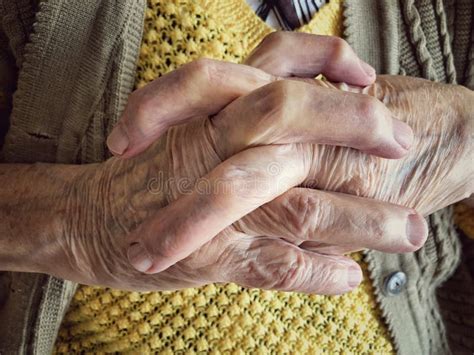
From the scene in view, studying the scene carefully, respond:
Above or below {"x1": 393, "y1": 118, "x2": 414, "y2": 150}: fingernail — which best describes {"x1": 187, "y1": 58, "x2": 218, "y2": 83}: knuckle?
above

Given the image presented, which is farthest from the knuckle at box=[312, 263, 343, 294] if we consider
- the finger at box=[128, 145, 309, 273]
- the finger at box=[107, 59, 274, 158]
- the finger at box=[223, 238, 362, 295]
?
the finger at box=[107, 59, 274, 158]

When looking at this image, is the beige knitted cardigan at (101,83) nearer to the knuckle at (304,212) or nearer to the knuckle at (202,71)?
the knuckle at (202,71)

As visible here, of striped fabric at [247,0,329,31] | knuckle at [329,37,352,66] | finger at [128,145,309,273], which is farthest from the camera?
striped fabric at [247,0,329,31]

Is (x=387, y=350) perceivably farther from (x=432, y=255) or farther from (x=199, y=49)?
(x=199, y=49)

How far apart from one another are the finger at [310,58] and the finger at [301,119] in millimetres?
Result: 91

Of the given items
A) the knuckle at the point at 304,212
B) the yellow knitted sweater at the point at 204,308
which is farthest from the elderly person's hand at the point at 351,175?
the yellow knitted sweater at the point at 204,308

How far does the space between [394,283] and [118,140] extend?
22.5 inches

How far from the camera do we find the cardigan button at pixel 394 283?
85 centimetres

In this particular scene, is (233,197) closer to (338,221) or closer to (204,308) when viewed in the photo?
(338,221)

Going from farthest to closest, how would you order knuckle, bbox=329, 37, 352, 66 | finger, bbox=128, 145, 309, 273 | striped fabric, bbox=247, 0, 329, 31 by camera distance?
striped fabric, bbox=247, 0, 329, 31
knuckle, bbox=329, 37, 352, 66
finger, bbox=128, 145, 309, 273

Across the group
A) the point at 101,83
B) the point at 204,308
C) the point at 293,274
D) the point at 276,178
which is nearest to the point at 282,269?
the point at 293,274

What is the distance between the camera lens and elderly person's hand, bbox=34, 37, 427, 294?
1.65ft

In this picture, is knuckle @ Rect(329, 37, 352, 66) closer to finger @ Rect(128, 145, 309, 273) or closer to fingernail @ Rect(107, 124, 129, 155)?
finger @ Rect(128, 145, 309, 273)

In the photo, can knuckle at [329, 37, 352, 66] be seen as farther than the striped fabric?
No
